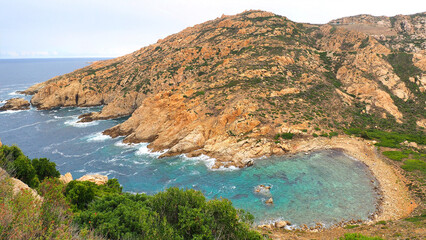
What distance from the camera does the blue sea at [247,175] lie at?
26.8m

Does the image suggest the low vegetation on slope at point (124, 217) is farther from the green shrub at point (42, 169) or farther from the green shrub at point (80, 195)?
the green shrub at point (42, 169)

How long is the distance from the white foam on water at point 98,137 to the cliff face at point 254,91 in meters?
2.24

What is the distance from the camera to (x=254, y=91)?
174 feet

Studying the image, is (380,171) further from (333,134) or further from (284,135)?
(284,135)

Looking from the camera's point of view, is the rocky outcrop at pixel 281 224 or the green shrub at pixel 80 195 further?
the rocky outcrop at pixel 281 224

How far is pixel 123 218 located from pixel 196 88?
48.1 metres

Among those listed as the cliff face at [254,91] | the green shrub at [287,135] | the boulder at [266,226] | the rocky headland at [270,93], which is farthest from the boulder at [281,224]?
the green shrub at [287,135]

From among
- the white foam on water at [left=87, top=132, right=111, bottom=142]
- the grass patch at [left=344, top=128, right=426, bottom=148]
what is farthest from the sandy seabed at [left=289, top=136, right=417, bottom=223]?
the white foam on water at [left=87, top=132, right=111, bottom=142]

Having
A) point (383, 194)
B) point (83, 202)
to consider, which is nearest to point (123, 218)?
point (83, 202)

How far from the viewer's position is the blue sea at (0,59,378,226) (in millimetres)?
26781

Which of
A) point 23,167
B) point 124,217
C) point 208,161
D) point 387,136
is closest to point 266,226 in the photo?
point 124,217

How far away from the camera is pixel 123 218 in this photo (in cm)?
1360

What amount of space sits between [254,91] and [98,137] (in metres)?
42.6

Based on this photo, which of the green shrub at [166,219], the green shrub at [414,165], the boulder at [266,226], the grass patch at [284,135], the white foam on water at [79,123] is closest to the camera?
the green shrub at [166,219]
